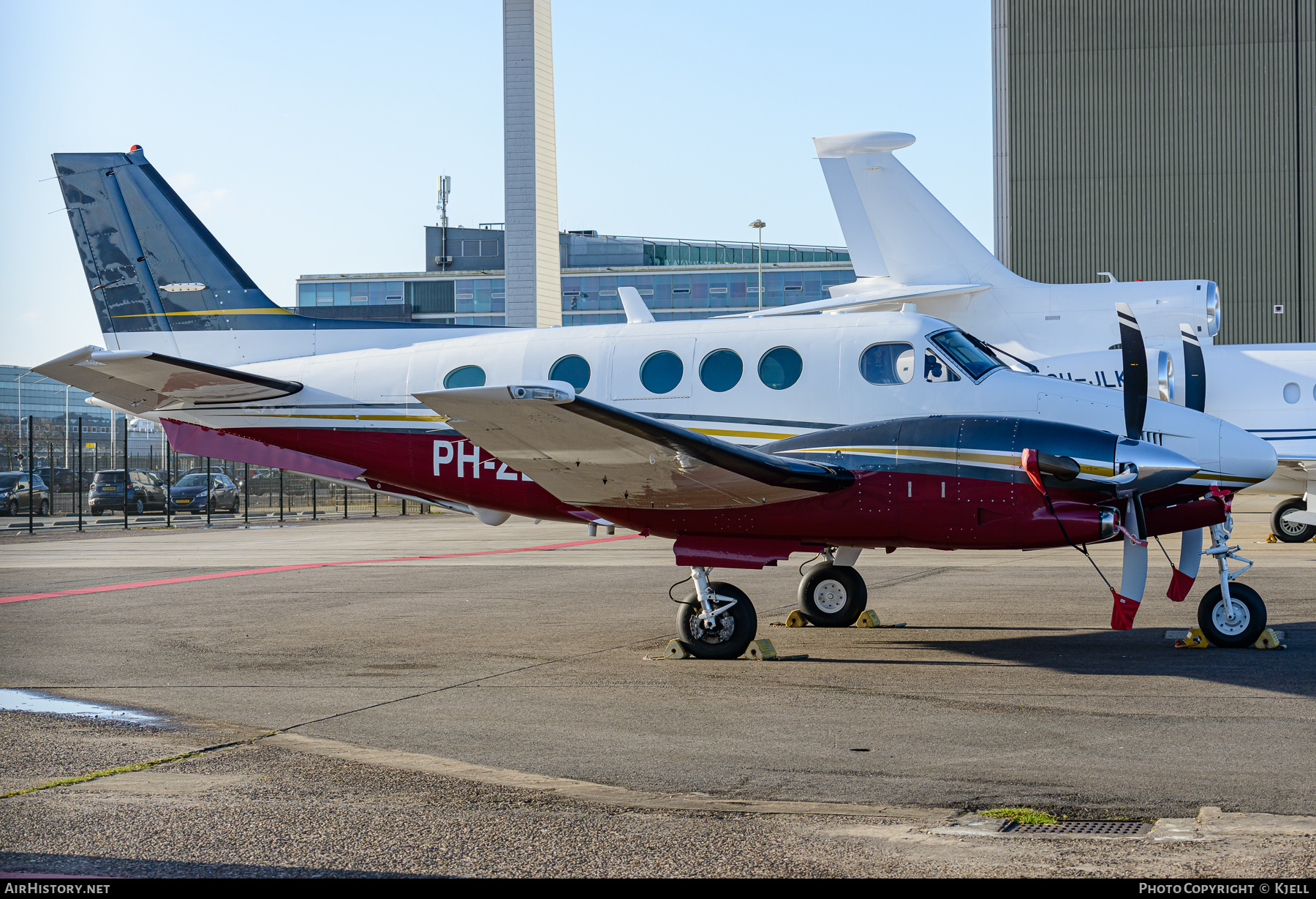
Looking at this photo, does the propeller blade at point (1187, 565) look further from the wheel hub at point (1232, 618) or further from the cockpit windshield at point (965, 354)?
the cockpit windshield at point (965, 354)

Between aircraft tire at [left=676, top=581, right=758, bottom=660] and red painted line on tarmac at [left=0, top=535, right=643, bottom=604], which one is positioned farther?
red painted line on tarmac at [left=0, top=535, right=643, bottom=604]

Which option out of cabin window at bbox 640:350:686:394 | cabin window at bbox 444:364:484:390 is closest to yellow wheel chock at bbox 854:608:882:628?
cabin window at bbox 640:350:686:394

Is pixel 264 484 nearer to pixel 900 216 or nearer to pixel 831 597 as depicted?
pixel 900 216

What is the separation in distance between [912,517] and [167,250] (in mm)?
8624

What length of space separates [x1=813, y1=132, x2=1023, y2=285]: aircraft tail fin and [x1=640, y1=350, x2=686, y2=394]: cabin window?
1214 centimetres

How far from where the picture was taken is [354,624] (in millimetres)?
12523

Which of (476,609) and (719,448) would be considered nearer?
(719,448)

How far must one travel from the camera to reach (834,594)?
11.8 m

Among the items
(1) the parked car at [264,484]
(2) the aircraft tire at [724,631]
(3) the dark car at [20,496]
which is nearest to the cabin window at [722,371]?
(2) the aircraft tire at [724,631]

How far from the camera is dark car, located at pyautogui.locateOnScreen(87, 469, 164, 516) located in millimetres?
40031

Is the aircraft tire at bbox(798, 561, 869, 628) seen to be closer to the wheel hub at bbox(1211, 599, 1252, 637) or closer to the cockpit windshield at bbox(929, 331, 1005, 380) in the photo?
the cockpit windshield at bbox(929, 331, 1005, 380)

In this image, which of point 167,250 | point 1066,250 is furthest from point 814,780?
point 1066,250

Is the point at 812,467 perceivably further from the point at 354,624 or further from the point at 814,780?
the point at 354,624

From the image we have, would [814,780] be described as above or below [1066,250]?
below
